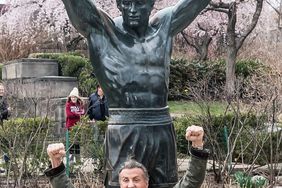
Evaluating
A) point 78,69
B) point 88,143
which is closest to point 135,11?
point 88,143

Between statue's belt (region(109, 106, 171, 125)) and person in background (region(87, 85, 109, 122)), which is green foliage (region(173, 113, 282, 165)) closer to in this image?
person in background (region(87, 85, 109, 122))

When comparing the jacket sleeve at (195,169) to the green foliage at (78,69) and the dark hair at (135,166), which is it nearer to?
the dark hair at (135,166)

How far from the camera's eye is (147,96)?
2.90m

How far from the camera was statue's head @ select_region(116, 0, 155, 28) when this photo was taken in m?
2.93

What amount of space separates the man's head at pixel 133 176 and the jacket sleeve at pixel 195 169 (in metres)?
0.20

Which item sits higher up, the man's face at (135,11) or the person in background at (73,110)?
the man's face at (135,11)

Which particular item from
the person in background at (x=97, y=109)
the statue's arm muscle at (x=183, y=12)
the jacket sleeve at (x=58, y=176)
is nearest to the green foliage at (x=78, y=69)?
the person in background at (x=97, y=109)

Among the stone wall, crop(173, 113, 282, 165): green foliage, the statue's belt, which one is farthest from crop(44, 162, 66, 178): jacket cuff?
the stone wall

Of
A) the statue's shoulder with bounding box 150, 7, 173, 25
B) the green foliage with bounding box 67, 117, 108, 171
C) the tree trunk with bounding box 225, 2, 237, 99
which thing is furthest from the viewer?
the tree trunk with bounding box 225, 2, 237, 99

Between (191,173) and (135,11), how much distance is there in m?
0.84

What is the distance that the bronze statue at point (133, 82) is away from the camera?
288cm

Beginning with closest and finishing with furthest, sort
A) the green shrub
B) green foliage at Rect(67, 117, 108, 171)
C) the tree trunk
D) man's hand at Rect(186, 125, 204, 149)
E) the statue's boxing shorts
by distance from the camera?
1. man's hand at Rect(186, 125, 204, 149)
2. the statue's boxing shorts
3. the green shrub
4. green foliage at Rect(67, 117, 108, 171)
5. the tree trunk

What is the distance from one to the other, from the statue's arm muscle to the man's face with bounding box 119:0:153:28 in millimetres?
212

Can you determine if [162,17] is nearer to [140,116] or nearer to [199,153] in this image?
[140,116]
